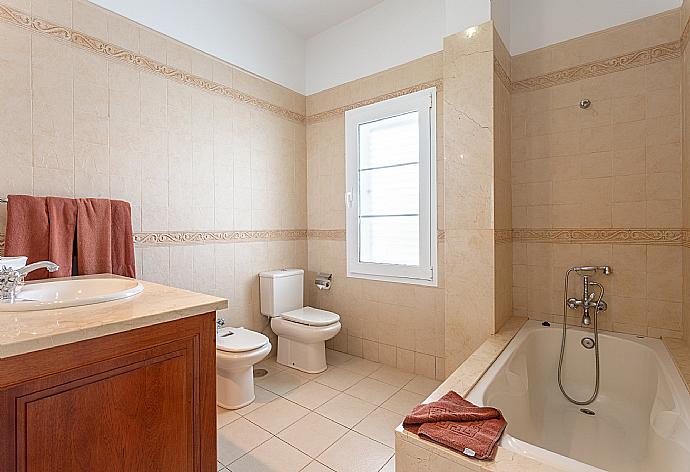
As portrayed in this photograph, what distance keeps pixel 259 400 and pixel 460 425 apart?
5.06ft

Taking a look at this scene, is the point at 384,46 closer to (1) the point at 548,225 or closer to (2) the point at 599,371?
(1) the point at 548,225

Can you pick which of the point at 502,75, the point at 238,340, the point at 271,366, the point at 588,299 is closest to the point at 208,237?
the point at 238,340

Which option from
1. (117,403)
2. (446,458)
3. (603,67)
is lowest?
(446,458)

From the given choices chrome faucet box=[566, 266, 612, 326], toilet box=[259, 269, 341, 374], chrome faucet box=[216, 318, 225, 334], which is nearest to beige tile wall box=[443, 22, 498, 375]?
chrome faucet box=[566, 266, 612, 326]

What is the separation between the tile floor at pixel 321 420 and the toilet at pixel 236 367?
0.07 m

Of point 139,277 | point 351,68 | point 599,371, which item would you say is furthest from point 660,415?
point 351,68

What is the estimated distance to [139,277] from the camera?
2.17 metres

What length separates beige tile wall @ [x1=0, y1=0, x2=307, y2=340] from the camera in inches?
70.0

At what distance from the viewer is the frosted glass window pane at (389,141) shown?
8.87 ft

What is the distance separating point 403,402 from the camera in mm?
2307

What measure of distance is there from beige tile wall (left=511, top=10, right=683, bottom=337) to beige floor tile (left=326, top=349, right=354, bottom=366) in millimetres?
1405

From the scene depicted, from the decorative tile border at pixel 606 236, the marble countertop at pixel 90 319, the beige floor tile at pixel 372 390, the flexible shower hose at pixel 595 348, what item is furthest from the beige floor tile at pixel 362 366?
the marble countertop at pixel 90 319

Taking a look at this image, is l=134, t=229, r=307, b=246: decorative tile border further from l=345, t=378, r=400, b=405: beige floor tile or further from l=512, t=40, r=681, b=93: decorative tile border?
l=512, t=40, r=681, b=93: decorative tile border

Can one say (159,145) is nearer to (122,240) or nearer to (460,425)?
(122,240)
